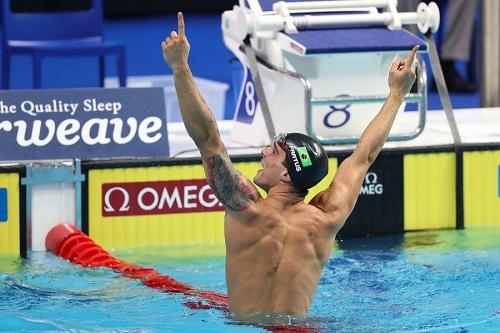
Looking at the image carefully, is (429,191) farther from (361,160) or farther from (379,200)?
(361,160)

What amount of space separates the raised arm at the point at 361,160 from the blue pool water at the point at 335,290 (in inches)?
17.8

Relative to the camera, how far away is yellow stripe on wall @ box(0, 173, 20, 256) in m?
6.31

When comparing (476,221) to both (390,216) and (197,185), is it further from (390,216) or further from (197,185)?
(197,185)

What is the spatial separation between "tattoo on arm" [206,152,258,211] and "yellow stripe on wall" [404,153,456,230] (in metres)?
2.43

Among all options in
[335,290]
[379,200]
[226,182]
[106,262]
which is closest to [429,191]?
[379,200]

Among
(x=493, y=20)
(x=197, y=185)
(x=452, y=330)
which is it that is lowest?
(x=452, y=330)

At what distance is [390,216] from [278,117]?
788mm

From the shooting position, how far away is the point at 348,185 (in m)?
4.73

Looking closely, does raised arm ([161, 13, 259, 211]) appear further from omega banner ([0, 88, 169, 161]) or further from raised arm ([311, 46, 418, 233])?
omega banner ([0, 88, 169, 161])

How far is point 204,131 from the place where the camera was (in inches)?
174

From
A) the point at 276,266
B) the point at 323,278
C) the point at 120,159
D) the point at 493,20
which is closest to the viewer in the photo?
the point at 276,266

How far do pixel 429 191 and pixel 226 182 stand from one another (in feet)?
8.46

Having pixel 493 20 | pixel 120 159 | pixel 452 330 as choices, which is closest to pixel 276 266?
pixel 452 330

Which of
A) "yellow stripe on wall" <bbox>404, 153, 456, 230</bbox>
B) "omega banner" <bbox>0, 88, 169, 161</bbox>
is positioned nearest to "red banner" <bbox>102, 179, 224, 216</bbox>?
"omega banner" <bbox>0, 88, 169, 161</bbox>
